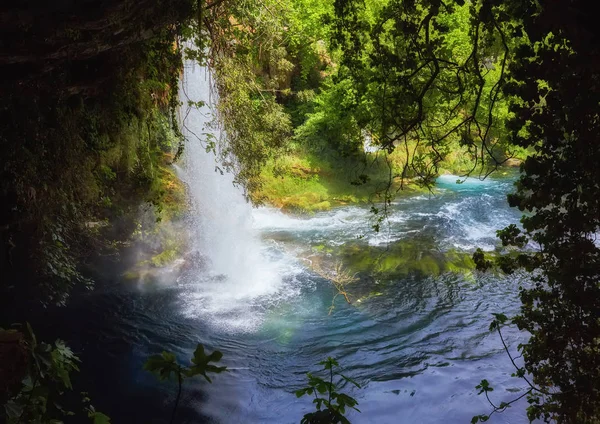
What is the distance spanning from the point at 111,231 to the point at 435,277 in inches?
286

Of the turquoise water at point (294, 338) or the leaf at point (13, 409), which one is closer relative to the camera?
the leaf at point (13, 409)

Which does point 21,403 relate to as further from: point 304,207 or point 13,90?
point 304,207

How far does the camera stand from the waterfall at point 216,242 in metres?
8.51

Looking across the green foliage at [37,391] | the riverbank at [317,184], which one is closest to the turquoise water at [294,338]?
the green foliage at [37,391]

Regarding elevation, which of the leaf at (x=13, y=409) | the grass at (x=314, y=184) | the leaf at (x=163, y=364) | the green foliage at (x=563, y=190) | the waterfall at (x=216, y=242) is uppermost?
the grass at (x=314, y=184)

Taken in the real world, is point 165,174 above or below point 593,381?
above

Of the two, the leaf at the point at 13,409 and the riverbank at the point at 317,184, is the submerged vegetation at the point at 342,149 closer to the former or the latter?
the leaf at the point at 13,409

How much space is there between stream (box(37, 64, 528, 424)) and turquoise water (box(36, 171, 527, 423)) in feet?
0.08

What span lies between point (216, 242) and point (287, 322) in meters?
3.76

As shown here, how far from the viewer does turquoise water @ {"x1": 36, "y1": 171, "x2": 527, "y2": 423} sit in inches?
217

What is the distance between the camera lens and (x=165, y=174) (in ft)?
38.1

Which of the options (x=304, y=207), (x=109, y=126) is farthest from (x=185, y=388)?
(x=304, y=207)

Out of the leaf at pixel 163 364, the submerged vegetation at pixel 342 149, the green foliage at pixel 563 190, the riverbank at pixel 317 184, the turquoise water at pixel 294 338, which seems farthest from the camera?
the riverbank at pixel 317 184

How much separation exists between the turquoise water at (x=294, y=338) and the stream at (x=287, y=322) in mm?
25
